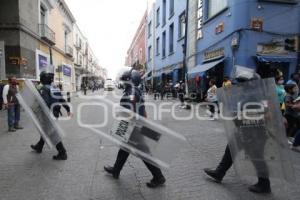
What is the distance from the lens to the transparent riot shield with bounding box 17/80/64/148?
5000 mm

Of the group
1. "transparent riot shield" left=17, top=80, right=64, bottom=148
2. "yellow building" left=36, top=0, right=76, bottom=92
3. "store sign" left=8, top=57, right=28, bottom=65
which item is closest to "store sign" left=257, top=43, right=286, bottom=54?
"yellow building" left=36, top=0, right=76, bottom=92

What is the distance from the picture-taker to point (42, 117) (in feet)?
16.7

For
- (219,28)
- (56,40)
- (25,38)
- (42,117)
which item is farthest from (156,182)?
(56,40)

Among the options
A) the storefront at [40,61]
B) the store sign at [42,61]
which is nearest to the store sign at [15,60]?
the storefront at [40,61]

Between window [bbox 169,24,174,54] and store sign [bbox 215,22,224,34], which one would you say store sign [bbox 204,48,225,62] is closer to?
store sign [bbox 215,22,224,34]

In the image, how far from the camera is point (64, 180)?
3.99 m

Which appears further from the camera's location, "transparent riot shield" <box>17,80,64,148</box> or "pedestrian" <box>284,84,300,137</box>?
"pedestrian" <box>284,84,300,137</box>

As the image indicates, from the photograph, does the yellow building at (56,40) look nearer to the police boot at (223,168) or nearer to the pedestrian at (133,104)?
the pedestrian at (133,104)

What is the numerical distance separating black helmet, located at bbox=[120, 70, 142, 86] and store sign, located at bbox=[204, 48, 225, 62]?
36.7ft

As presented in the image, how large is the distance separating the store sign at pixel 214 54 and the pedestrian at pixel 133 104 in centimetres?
1123

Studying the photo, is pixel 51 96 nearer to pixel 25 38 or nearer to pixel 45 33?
pixel 25 38

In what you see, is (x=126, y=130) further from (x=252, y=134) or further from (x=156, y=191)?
(x=252, y=134)

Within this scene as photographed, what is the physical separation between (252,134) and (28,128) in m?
6.81

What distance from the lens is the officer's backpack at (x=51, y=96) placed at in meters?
5.19
